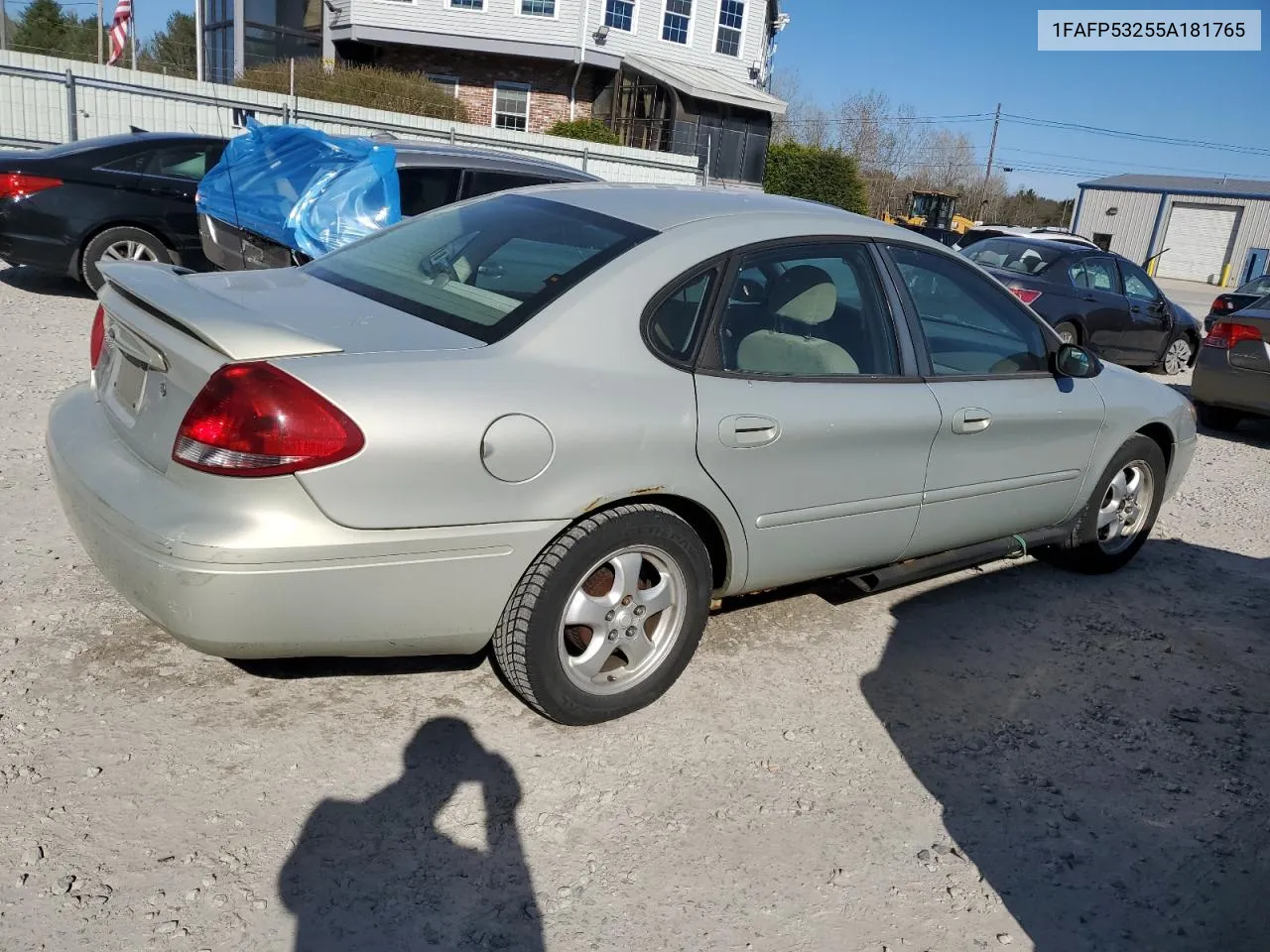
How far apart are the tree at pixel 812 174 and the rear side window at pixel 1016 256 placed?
23.3 meters

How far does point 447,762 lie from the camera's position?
316cm

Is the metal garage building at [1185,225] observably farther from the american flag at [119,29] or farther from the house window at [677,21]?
the american flag at [119,29]

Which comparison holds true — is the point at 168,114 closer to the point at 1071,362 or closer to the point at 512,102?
the point at 512,102

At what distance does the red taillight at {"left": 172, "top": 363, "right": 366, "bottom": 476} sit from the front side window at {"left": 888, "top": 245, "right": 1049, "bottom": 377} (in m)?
2.33

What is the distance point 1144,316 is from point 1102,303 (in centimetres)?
97

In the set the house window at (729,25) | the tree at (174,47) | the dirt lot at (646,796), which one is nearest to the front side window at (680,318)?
the dirt lot at (646,796)

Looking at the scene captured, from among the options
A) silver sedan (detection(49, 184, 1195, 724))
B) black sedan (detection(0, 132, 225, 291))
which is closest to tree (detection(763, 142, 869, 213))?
black sedan (detection(0, 132, 225, 291))

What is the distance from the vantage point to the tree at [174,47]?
140 ft

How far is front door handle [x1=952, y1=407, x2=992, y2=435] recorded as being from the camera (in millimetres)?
4109

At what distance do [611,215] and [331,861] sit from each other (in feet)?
7.28

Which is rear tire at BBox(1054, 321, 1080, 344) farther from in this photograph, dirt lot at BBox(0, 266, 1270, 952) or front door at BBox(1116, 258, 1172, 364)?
dirt lot at BBox(0, 266, 1270, 952)

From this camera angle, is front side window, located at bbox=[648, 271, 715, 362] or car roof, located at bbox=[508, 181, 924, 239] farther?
car roof, located at bbox=[508, 181, 924, 239]

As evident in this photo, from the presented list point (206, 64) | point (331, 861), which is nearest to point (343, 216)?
point (331, 861)

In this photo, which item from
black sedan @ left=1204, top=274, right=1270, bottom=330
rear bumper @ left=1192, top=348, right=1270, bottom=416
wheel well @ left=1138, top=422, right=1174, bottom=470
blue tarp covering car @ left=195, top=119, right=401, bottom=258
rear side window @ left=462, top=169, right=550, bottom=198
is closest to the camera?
wheel well @ left=1138, top=422, right=1174, bottom=470
